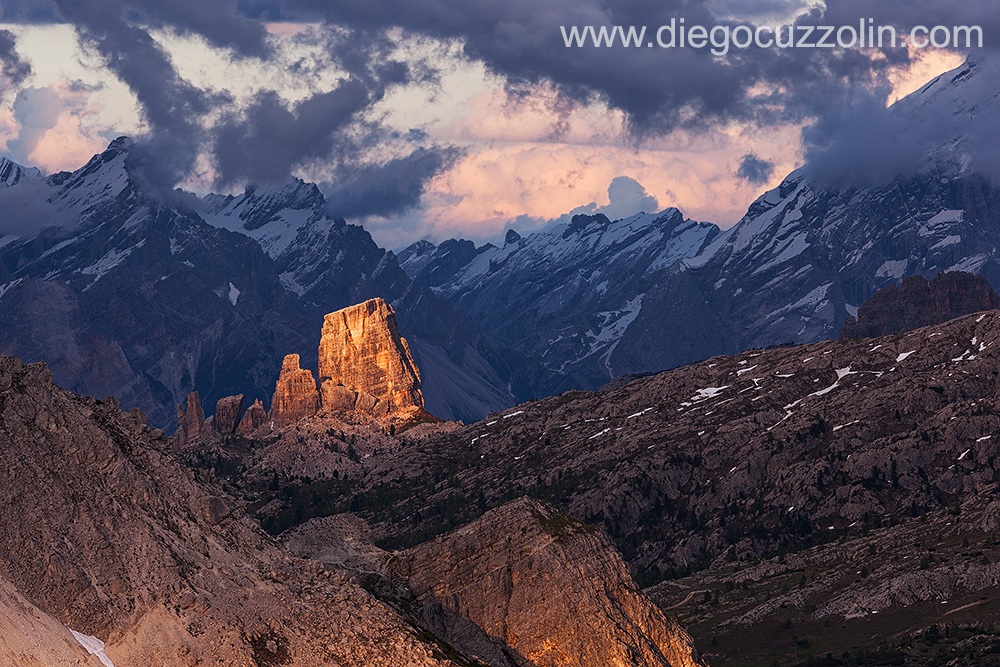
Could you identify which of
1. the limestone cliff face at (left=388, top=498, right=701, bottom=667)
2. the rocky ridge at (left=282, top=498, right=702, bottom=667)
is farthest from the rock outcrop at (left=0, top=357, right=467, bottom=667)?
the limestone cliff face at (left=388, top=498, right=701, bottom=667)

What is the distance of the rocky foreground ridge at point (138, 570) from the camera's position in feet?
248

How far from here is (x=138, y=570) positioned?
257ft

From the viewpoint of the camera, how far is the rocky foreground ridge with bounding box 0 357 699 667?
248ft

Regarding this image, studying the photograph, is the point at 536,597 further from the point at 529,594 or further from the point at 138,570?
the point at 138,570

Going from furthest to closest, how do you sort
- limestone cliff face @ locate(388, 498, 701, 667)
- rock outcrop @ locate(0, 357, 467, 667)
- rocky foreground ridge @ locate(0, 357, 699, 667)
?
limestone cliff face @ locate(388, 498, 701, 667) < rock outcrop @ locate(0, 357, 467, 667) < rocky foreground ridge @ locate(0, 357, 699, 667)

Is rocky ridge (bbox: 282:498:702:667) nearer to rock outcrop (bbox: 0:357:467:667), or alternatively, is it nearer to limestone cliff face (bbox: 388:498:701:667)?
limestone cliff face (bbox: 388:498:701:667)

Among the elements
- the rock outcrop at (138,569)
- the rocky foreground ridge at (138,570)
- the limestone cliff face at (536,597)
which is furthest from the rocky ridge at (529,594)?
the rock outcrop at (138,569)

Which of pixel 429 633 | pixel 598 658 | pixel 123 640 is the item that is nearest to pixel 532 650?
pixel 598 658

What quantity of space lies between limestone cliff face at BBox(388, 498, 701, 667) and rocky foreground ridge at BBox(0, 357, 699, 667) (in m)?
9.46

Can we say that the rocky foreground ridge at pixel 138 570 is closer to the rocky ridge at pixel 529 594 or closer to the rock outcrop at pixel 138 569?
the rock outcrop at pixel 138 569

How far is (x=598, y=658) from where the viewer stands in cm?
10000

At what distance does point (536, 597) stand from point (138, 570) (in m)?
29.8

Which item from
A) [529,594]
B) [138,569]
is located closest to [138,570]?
[138,569]

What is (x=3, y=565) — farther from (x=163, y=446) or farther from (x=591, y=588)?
(x=591, y=588)
